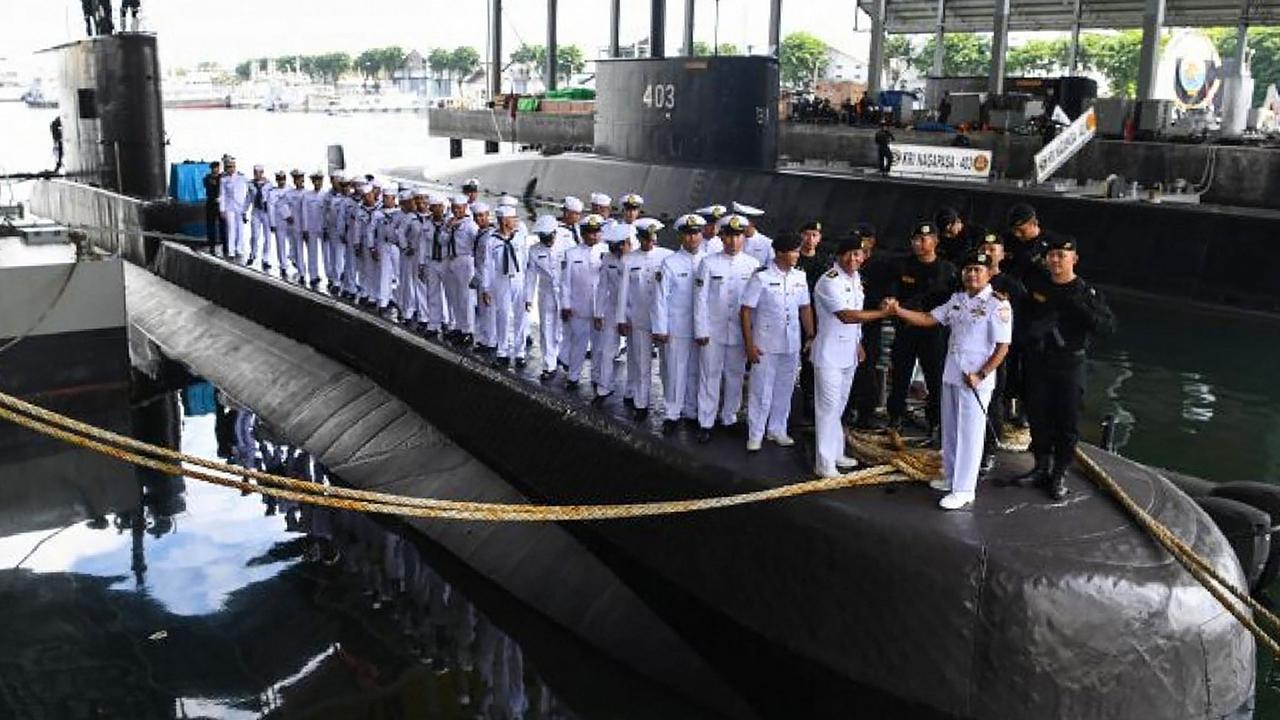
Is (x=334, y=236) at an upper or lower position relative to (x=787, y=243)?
lower

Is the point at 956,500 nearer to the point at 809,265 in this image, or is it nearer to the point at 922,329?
the point at 922,329

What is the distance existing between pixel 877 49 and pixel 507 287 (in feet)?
125

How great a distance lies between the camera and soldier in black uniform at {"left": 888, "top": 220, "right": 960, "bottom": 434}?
22.2 feet

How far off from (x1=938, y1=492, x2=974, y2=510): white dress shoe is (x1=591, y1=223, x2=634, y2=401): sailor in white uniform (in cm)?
306

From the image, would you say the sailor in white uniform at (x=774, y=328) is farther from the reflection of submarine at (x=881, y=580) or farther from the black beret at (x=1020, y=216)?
the black beret at (x=1020, y=216)

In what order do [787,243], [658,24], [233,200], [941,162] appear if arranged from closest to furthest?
[787,243] < [233,200] < [941,162] < [658,24]

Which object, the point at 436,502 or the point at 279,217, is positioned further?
the point at 279,217

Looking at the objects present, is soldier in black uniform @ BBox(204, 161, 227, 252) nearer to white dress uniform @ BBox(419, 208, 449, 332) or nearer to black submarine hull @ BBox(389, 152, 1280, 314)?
white dress uniform @ BBox(419, 208, 449, 332)

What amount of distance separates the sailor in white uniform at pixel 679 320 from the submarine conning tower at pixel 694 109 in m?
13.6

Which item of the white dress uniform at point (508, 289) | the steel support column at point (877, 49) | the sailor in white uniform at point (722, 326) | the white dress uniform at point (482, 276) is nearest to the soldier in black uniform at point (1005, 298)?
the sailor in white uniform at point (722, 326)

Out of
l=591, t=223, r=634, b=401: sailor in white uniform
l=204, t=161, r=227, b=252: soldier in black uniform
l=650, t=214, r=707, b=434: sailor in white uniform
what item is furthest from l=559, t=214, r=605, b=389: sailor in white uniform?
l=204, t=161, r=227, b=252: soldier in black uniform

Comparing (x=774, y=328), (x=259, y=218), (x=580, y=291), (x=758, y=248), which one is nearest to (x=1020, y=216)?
(x=774, y=328)

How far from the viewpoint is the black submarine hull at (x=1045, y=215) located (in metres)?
17.7

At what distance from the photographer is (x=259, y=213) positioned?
50.4 feet
